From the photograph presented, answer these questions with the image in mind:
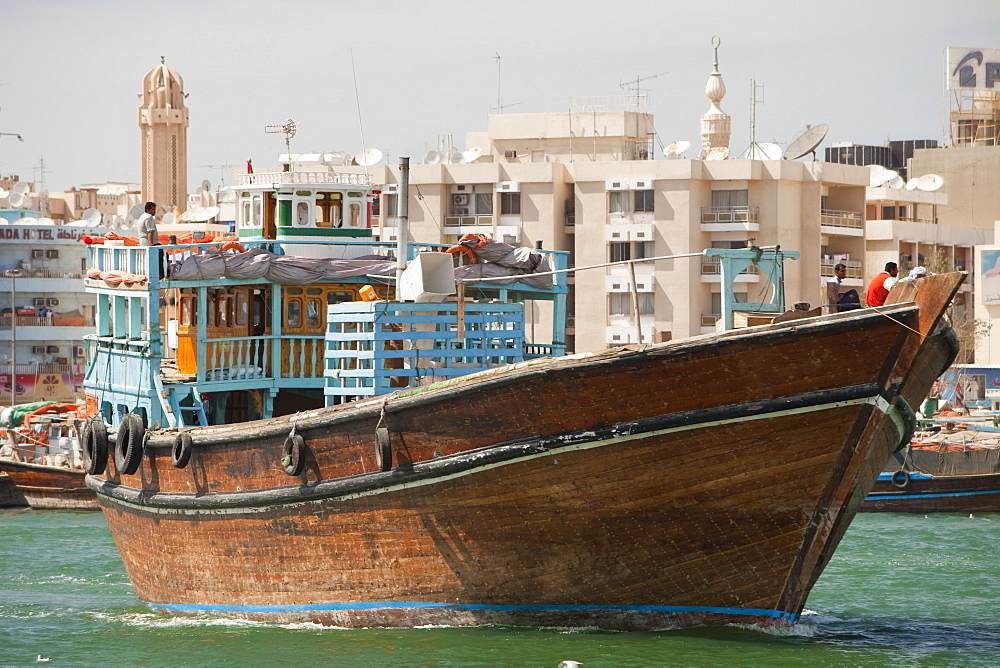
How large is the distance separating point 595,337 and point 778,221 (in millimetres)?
7511

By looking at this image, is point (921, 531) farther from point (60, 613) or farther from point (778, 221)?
point (778, 221)

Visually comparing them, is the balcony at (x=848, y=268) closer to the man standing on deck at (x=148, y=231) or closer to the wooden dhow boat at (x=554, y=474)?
the man standing on deck at (x=148, y=231)

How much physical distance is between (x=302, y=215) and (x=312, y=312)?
1642mm

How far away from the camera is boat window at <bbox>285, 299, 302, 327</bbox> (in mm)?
17828

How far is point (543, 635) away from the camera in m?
13.2

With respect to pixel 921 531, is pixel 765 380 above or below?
above

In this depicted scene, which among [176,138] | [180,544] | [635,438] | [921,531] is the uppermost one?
[176,138]

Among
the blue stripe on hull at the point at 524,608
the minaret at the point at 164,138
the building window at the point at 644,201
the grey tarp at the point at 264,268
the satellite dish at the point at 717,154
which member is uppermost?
the minaret at the point at 164,138

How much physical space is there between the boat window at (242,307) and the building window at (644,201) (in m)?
32.3

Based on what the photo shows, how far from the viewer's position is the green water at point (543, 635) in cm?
1295

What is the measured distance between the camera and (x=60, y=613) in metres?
17.6

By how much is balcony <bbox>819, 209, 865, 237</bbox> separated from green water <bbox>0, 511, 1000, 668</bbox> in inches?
1155

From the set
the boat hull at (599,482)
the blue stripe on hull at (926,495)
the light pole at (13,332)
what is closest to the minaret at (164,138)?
the light pole at (13,332)

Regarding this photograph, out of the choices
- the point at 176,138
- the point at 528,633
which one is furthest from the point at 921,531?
the point at 176,138
